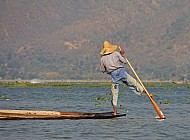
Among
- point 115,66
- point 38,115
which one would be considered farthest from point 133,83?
point 38,115

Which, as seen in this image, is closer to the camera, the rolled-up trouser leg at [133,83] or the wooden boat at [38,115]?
the wooden boat at [38,115]

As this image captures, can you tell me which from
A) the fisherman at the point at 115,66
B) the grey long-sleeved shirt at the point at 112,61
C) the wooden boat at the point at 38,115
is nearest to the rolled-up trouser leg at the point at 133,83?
the fisherman at the point at 115,66

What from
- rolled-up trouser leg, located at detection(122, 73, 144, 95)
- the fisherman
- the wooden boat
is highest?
the fisherman

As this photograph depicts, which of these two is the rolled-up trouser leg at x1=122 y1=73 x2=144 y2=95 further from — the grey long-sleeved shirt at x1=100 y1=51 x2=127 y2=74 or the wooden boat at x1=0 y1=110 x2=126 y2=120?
the wooden boat at x1=0 y1=110 x2=126 y2=120

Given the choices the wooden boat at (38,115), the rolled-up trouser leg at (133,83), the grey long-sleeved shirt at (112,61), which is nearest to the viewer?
the wooden boat at (38,115)

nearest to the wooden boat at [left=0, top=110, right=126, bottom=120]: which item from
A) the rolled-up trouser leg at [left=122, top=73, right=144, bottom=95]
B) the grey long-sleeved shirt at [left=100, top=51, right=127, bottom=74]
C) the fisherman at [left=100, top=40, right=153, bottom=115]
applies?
the fisherman at [left=100, top=40, right=153, bottom=115]

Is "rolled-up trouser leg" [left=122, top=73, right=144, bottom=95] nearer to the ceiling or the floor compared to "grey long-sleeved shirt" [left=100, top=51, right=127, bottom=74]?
nearer to the floor

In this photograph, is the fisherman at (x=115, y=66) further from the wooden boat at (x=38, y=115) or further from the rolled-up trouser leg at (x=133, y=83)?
the wooden boat at (x=38, y=115)

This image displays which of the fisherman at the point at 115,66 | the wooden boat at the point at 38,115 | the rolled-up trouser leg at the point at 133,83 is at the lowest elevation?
the wooden boat at the point at 38,115

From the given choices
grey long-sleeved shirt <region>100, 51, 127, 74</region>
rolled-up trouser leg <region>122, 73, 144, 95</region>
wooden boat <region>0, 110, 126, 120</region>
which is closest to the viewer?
wooden boat <region>0, 110, 126, 120</region>

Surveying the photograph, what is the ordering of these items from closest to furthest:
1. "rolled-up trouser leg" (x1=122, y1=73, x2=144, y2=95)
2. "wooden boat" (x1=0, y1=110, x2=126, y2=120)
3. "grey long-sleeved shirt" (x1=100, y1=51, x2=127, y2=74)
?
1. "wooden boat" (x1=0, y1=110, x2=126, y2=120)
2. "grey long-sleeved shirt" (x1=100, y1=51, x2=127, y2=74)
3. "rolled-up trouser leg" (x1=122, y1=73, x2=144, y2=95)

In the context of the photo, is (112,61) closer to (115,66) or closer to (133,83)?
(115,66)

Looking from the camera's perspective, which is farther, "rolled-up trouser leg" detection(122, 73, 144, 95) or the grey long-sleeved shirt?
"rolled-up trouser leg" detection(122, 73, 144, 95)

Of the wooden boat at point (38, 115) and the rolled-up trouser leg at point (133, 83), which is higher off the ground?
the rolled-up trouser leg at point (133, 83)
